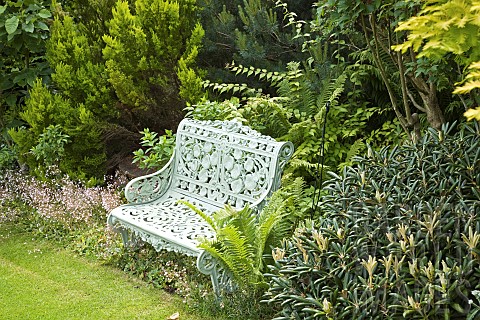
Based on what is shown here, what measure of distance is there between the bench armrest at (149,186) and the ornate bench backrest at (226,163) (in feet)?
0.24

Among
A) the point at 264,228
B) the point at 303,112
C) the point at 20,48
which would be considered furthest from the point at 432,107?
the point at 20,48

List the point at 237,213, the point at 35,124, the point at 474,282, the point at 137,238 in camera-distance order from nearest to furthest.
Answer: the point at 474,282 < the point at 237,213 < the point at 137,238 < the point at 35,124

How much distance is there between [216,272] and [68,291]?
4.75 feet

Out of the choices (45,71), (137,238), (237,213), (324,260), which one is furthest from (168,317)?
(45,71)

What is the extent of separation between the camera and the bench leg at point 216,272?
4605 mm

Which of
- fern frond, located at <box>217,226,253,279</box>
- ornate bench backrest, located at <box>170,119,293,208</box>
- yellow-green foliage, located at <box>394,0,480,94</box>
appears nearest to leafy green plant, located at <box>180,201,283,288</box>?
fern frond, located at <box>217,226,253,279</box>

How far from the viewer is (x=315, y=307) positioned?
10.7ft

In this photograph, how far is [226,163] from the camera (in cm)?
555

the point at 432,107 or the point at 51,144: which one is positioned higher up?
the point at 432,107

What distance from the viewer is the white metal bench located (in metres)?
5.07

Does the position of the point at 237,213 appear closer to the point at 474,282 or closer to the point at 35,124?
the point at 474,282

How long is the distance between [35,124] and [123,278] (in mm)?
2644

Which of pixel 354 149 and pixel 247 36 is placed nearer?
pixel 354 149

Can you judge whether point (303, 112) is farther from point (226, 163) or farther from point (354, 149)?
point (226, 163)
